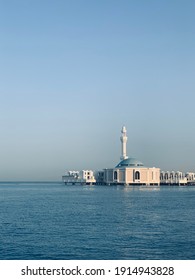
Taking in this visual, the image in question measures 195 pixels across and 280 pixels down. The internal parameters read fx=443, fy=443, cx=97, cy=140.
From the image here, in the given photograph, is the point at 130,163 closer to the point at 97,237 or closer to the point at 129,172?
the point at 129,172

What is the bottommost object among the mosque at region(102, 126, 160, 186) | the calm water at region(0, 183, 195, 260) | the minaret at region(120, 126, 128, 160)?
the calm water at region(0, 183, 195, 260)

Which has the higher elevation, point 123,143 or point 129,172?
point 123,143

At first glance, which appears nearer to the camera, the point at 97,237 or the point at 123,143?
the point at 97,237

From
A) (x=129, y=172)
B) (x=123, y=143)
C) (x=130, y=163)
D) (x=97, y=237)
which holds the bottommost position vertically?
(x=97, y=237)

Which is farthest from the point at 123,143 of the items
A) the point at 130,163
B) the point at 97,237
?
the point at 97,237

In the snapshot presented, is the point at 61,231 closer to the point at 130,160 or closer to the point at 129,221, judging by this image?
the point at 129,221

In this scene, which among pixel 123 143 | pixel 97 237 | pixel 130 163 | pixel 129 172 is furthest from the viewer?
pixel 123 143

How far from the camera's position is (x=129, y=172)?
6978 inches

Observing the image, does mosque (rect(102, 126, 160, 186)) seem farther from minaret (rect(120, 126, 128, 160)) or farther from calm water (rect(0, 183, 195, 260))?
calm water (rect(0, 183, 195, 260))

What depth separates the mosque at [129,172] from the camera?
584 ft

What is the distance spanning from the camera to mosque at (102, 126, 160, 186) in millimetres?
177875

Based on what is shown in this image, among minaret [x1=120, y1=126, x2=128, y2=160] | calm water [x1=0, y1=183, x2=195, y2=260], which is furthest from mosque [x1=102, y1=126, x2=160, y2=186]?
calm water [x1=0, y1=183, x2=195, y2=260]
